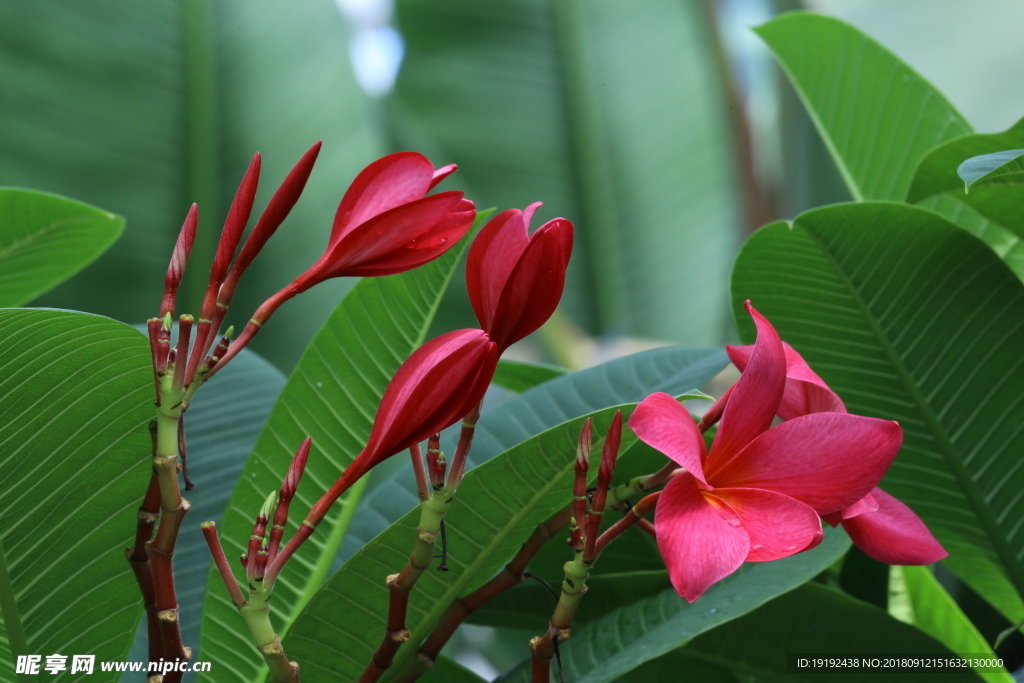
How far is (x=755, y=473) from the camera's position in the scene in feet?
0.93

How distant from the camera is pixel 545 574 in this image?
22.5 inches

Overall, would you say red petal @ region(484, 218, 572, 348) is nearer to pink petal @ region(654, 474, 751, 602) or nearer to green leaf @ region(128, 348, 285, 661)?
pink petal @ region(654, 474, 751, 602)

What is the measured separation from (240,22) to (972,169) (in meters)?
1.02

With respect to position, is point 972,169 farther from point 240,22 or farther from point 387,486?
point 240,22

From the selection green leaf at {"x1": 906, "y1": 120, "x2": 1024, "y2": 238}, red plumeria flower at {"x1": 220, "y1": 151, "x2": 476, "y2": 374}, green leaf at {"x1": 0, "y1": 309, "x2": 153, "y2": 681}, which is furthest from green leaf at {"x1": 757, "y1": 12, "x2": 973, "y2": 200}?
green leaf at {"x1": 0, "y1": 309, "x2": 153, "y2": 681}

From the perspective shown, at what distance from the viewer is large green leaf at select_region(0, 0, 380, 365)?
969 mm

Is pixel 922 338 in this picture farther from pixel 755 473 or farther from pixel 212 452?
pixel 212 452

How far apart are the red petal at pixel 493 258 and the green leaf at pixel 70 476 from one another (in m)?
0.18

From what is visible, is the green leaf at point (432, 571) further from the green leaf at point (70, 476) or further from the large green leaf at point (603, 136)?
the large green leaf at point (603, 136)

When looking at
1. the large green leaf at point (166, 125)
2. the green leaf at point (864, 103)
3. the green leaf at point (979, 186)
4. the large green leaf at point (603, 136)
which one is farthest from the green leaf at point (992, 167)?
the large green leaf at point (603, 136)

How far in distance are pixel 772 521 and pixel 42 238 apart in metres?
0.51

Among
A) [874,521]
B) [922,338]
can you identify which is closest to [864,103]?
[922,338]

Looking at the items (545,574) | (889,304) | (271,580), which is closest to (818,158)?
(889,304)

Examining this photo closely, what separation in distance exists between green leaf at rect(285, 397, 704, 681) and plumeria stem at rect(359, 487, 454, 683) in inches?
2.7
